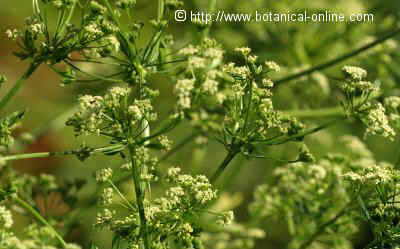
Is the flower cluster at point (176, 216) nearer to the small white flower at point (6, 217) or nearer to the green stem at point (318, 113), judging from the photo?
the small white flower at point (6, 217)

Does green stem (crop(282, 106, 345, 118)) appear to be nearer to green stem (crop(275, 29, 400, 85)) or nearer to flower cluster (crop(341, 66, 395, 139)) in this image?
green stem (crop(275, 29, 400, 85))

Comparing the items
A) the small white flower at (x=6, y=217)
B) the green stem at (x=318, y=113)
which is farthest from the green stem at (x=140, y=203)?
the green stem at (x=318, y=113)

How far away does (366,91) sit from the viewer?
7.84 ft

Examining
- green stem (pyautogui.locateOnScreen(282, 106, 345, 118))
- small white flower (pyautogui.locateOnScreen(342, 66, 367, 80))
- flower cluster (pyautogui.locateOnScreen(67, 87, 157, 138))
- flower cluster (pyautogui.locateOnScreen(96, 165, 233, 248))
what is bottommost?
flower cluster (pyautogui.locateOnScreen(96, 165, 233, 248))

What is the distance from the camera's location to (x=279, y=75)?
3.88m

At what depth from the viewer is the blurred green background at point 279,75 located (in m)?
3.82

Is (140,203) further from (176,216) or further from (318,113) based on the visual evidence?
(318,113)

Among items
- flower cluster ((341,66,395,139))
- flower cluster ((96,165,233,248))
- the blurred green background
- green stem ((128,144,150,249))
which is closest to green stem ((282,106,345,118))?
the blurred green background

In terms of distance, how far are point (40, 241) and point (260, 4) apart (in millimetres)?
2795

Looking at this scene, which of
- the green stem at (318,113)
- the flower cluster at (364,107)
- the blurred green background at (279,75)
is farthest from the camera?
the blurred green background at (279,75)

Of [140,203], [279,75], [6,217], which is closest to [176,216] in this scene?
[140,203]

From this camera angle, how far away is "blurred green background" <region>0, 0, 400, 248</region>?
12.5 ft

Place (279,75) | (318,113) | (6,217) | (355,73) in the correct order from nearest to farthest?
(6,217) → (355,73) → (318,113) → (279,75)

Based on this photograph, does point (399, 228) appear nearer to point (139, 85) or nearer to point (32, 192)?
point (139, 85)
